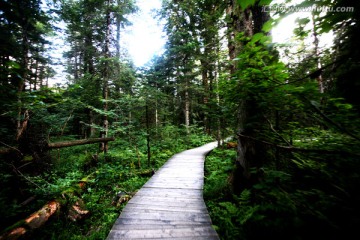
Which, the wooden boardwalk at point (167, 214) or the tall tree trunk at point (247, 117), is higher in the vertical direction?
the tall tree trunk at point (247, 117)

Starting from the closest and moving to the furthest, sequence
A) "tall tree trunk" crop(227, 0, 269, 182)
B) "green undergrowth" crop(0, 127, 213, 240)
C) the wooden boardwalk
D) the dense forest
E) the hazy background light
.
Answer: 1. the dense forest
2. the wooden boardwalk
3. "tall tree trunk" crop(227, 0, 269, 182)
4. "green undergrowth" crop(0, 127, 213, 240)
5. the hazy background light

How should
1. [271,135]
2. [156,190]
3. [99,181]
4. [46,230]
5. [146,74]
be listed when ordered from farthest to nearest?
[146,74]
[99,181]
[156,190]
[46,230]
[271,135]

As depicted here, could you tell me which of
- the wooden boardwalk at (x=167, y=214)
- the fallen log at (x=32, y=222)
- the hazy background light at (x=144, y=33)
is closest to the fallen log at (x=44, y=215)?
the fallen log at (x=32, y=222)

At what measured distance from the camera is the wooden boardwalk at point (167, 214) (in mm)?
3246

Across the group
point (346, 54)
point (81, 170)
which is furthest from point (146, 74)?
point (346, 54)

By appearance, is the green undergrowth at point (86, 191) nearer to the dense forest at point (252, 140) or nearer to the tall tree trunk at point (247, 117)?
the dense forest at point (252, 140)

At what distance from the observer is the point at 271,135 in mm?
2682

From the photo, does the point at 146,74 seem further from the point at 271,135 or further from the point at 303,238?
the point at 303,238

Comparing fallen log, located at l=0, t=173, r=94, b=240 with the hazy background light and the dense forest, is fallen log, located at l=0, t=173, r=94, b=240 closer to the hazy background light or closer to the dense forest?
the dense forest

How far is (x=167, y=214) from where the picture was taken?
393 cm

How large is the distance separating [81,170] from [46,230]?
5.18m

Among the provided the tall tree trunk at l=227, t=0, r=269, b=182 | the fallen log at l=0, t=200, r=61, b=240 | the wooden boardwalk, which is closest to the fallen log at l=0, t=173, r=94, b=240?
the fallen log at l=0, t=200, r=61, b=240

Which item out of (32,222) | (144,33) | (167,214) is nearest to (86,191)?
(32,222)

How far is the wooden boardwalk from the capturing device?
128 inches
